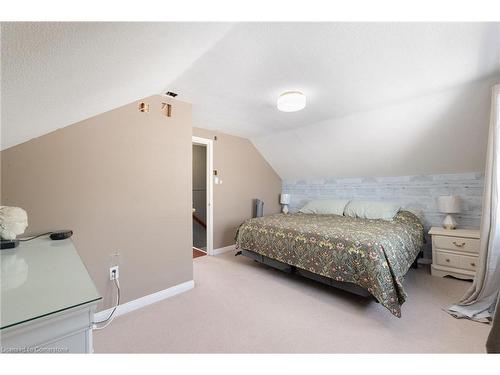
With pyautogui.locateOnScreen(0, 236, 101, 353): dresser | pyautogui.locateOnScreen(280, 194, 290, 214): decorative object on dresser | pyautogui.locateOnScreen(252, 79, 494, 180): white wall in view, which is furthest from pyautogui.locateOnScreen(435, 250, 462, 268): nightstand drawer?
pyautogui.locateOnScreen(0, 236, 101, 353): dresser

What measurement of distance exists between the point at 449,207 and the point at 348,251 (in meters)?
1.80

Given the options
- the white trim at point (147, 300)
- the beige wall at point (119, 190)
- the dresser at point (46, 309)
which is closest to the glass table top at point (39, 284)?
the dresser at point (46, 309)

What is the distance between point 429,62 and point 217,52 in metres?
1.64

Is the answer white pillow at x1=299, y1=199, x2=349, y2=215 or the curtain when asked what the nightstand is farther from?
white pillow at x1=299, y1=199, x2=349, y2=215

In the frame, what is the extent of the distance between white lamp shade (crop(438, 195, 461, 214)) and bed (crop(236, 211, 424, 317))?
35 cm

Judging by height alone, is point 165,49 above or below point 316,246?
above

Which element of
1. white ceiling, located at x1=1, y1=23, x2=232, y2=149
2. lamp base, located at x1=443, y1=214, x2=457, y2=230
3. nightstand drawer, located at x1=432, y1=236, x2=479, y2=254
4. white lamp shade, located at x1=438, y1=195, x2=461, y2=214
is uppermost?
white ceiling, located at x1=1, y1=23, x2=232, y2=149

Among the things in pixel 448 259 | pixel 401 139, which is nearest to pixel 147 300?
pixel 448 259

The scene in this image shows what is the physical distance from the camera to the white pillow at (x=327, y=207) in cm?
351

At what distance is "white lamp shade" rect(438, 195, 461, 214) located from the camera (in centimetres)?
264
